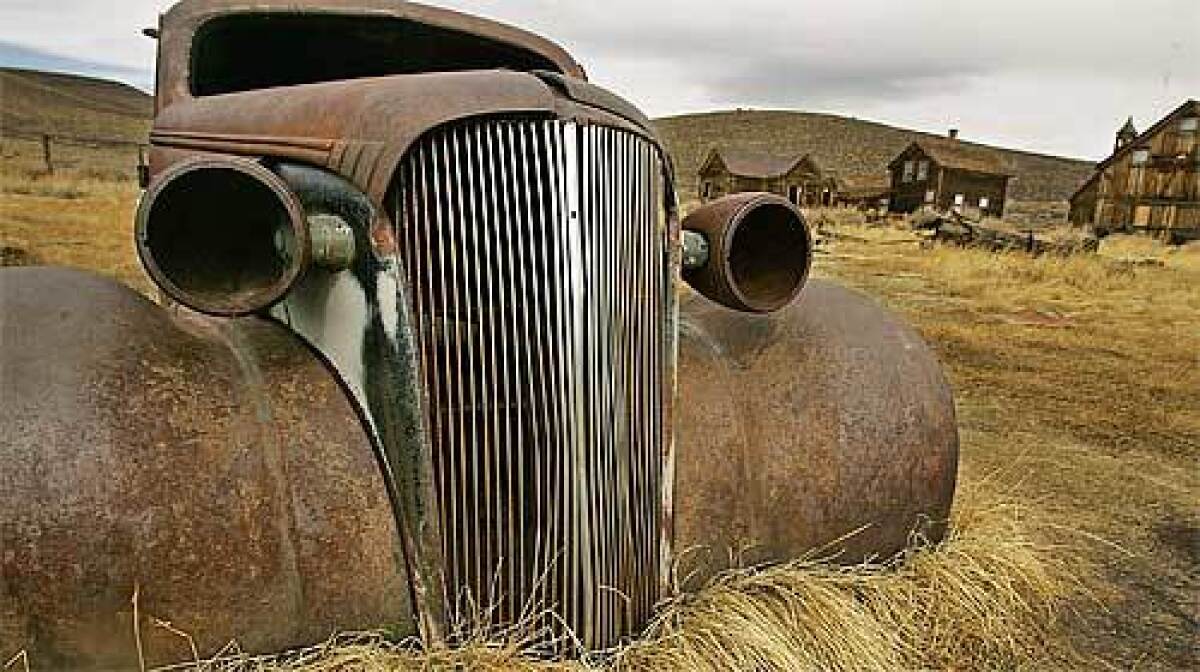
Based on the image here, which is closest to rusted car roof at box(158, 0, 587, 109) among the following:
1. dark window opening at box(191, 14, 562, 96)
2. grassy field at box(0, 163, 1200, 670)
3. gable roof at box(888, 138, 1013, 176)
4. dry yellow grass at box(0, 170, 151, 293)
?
dark window opening at box(191, 14, 562, 96)

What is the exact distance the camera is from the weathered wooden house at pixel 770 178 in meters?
52.2

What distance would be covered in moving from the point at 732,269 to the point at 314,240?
1158 millimetres

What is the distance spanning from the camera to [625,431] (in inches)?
81.4

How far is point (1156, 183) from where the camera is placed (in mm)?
35469

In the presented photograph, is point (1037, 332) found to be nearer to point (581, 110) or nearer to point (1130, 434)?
point (1130, 434)

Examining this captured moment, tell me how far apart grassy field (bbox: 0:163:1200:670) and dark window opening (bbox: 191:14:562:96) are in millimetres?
2204

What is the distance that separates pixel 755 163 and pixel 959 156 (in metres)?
11.0

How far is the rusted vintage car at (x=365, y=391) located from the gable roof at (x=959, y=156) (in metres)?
51.0

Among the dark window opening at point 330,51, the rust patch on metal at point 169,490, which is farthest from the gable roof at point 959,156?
the rust patch on metal at point 169,490

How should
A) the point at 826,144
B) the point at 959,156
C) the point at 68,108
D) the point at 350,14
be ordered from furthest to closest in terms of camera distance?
the point at 826,144
the point at 68,108
the point at 959,156
the point at 350,14

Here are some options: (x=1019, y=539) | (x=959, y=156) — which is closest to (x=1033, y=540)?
(x=1019, y=539)

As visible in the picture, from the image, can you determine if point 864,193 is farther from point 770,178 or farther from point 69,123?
point 69,123

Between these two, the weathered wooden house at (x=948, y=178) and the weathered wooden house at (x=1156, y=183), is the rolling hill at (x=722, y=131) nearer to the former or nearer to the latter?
the weathered wooden house at (x=948, y=178)

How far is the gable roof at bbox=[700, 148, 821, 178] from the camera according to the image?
52.4 metres
